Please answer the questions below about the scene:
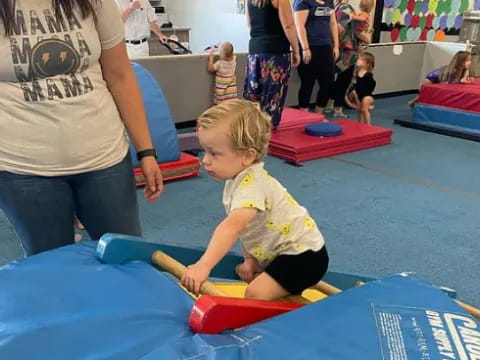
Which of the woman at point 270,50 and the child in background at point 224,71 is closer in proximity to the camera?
the woman at point 270,50

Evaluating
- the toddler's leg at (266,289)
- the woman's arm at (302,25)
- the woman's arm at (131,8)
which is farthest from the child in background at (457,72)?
the toddler's leg at (266,289)

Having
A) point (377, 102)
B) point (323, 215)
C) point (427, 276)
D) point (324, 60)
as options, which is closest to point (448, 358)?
point (427, 276)

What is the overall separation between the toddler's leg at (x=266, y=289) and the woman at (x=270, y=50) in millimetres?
2789

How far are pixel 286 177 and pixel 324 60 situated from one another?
1574 millimetres

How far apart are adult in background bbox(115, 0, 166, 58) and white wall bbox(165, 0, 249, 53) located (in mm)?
2895

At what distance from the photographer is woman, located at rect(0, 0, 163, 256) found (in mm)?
1263

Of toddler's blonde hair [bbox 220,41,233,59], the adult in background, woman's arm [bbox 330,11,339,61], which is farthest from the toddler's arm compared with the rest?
woman's arm [bbox 330,11,339,61]

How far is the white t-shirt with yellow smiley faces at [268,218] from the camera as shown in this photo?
1.42 metres

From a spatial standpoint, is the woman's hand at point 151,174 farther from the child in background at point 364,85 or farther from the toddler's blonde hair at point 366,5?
the toddler's blonde hair at point 366,5

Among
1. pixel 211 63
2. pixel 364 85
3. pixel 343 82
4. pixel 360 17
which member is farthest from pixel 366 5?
pixel 211 63

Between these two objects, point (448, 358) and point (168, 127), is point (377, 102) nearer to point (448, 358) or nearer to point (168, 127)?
point (168, 127)

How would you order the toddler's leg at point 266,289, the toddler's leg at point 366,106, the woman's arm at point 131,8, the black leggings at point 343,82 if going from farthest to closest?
1. the black leggings at point 343,82
2. the toddler's leg at point 366,106
3. the woman's arm at point 131,8
4. the toddler's leg at point 266,289

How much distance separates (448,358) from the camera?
3.59 feet

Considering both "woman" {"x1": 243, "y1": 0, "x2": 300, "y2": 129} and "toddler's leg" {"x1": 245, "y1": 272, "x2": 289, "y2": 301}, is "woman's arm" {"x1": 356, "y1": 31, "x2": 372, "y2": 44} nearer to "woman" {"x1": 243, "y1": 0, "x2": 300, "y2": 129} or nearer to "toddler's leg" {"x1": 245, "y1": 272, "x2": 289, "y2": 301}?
"woman" {"x1": 243, "y1": 0, "x2": 300, "y2": 129}
